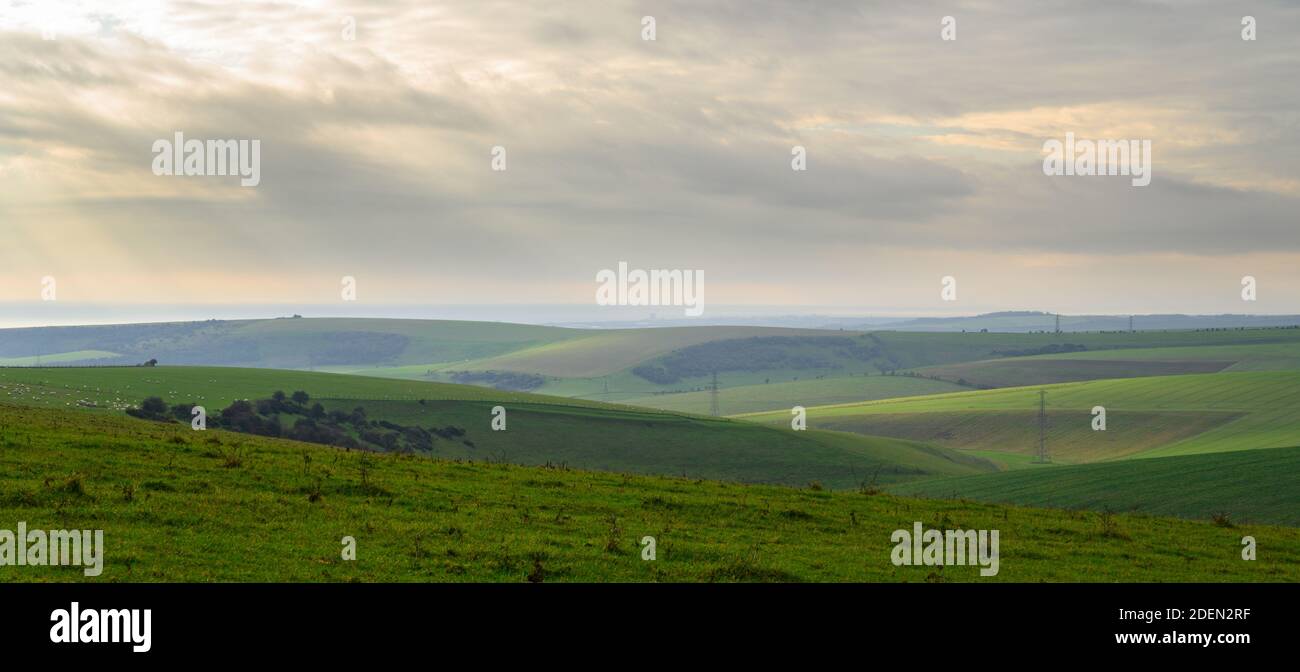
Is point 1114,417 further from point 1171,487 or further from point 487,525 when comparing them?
point 487,525

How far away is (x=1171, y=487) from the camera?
59.2 metres

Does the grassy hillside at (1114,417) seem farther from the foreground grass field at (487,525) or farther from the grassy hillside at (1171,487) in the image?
the foreground grass field at (487,525)

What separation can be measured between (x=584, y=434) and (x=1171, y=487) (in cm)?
6436

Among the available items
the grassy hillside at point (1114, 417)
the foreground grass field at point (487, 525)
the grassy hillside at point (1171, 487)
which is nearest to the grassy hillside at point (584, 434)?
the grassy hillside at point (1114, 417)

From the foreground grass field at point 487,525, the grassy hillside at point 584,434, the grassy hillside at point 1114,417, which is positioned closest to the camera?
the foreground grass field at point 487,525

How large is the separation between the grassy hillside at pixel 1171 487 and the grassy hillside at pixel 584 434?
22957 millimetres

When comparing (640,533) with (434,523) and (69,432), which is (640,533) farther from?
(69,432)

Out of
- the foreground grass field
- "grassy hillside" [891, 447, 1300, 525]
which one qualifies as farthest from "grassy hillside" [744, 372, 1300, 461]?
the foreground grass field

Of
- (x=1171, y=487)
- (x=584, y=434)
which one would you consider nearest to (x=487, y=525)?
(x=1171, y=487)

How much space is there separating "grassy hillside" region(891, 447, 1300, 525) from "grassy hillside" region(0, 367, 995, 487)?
23.0m

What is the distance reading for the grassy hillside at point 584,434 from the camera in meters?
99.7
